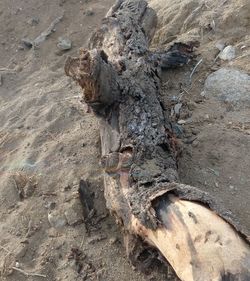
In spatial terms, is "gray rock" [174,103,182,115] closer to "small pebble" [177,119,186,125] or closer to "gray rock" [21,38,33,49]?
"small pebble" [177,119,186,125]

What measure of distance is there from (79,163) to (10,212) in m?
0.62

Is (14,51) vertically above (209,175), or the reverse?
(14,51)

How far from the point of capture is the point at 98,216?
11.1 feet

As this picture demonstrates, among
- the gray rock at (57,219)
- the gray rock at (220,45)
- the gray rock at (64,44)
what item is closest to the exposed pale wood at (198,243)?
the gray rock at (57,219)

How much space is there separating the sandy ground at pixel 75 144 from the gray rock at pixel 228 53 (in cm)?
6

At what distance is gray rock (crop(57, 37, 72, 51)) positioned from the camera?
218 inches

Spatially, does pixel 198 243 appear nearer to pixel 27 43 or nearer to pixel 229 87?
pixel 229 87

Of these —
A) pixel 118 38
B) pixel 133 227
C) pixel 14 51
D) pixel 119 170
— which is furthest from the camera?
pixel 14 51

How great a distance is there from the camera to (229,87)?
14.2 feet

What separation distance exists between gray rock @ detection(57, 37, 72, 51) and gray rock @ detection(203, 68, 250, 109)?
1799 millimetres

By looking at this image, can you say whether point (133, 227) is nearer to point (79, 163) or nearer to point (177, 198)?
point (177, 198)

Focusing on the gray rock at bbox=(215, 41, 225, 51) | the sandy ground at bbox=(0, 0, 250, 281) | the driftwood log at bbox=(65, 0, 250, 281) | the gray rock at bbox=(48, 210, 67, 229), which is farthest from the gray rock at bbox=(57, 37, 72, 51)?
the gray rock at bbox=(48, 210, 67, 229)

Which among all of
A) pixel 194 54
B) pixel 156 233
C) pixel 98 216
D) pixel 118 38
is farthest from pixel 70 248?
pixel 194 54

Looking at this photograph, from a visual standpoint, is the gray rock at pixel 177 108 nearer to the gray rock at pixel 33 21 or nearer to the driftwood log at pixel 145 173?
the driftwood log at pixel 145 173
